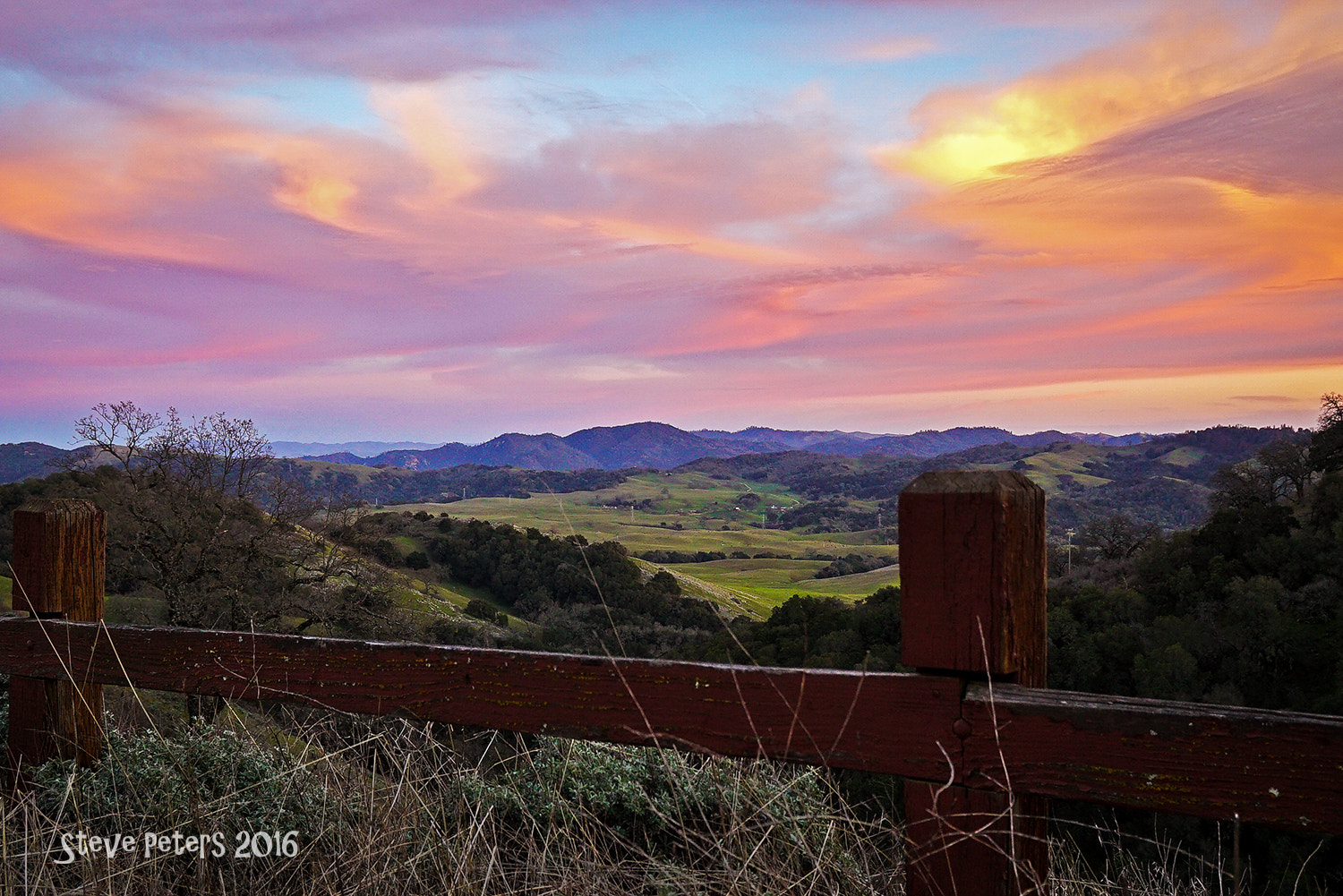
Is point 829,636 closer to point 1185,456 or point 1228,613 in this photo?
point 1228,613

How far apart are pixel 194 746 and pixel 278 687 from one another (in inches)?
61.8

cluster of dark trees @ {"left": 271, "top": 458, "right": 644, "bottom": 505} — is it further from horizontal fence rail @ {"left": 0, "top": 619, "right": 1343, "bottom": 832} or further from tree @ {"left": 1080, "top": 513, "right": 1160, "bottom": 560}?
horizontal fence rail @ {"left": 0, "top": 619, "right": 1343, "bottom": 832}

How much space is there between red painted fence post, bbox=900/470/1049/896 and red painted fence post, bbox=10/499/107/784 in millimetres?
3094

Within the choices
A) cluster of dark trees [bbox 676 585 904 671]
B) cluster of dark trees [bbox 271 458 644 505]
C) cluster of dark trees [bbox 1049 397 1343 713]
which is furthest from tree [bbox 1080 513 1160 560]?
cluster of dark trees [bbox 271 458 644 505]

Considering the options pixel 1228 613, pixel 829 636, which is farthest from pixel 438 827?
pixel 1228 613

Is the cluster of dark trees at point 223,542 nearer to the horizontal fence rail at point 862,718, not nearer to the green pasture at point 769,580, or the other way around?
the horizontal fence rail at point 862,718

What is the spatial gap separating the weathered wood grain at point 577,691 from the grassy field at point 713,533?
29.2m

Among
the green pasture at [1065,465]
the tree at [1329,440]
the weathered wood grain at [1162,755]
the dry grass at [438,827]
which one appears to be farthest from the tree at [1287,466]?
the green pasture at [1065,465]

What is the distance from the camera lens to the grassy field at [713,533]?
69.9 m

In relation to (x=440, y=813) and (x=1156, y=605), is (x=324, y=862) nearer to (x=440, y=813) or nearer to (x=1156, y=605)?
(x=440, y=813)

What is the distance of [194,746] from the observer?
3.68 metres

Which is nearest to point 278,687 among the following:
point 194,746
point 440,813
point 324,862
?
point 324,862

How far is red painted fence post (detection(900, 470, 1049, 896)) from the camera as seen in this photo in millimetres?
1646

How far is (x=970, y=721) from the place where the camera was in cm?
168
